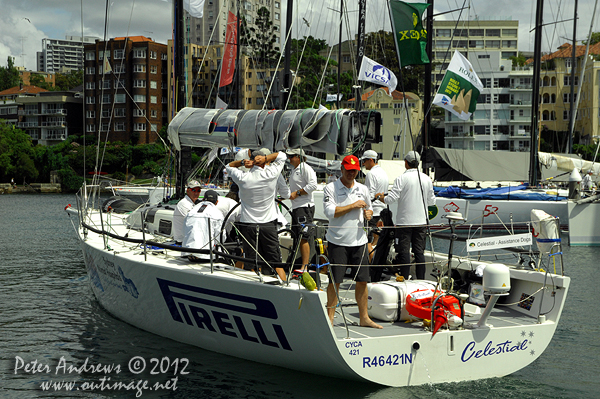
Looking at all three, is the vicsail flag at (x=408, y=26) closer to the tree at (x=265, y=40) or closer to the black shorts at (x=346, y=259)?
the black shorts at (x=346, y=259)

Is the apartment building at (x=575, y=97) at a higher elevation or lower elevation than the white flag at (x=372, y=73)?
higher

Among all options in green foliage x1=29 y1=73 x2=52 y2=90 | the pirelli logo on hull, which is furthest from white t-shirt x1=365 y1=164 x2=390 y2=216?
green foliage x1=29 y1=73 x2=52 y2=90

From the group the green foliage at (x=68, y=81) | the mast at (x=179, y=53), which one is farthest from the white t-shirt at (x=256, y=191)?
the green foliage at (x=68, y=81)

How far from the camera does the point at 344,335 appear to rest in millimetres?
4938

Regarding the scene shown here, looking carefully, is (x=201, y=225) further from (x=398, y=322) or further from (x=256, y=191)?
(x=398, y=322)

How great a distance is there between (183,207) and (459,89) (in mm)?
8987

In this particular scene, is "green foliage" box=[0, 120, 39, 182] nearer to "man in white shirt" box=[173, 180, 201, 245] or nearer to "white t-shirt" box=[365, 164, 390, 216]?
"man in white shirt" box=[173, 180, 201, 245]

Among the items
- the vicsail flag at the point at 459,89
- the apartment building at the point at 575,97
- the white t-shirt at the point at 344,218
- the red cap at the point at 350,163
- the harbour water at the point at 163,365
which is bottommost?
the harbour water at the point at 163,365

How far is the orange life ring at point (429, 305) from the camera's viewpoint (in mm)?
5031

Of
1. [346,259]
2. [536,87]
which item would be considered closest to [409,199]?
[346,259]

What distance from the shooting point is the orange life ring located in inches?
198

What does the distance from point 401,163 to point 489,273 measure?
64.8ft

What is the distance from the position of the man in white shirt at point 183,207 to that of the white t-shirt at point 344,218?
220cm

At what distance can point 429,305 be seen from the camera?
17.4 ft
